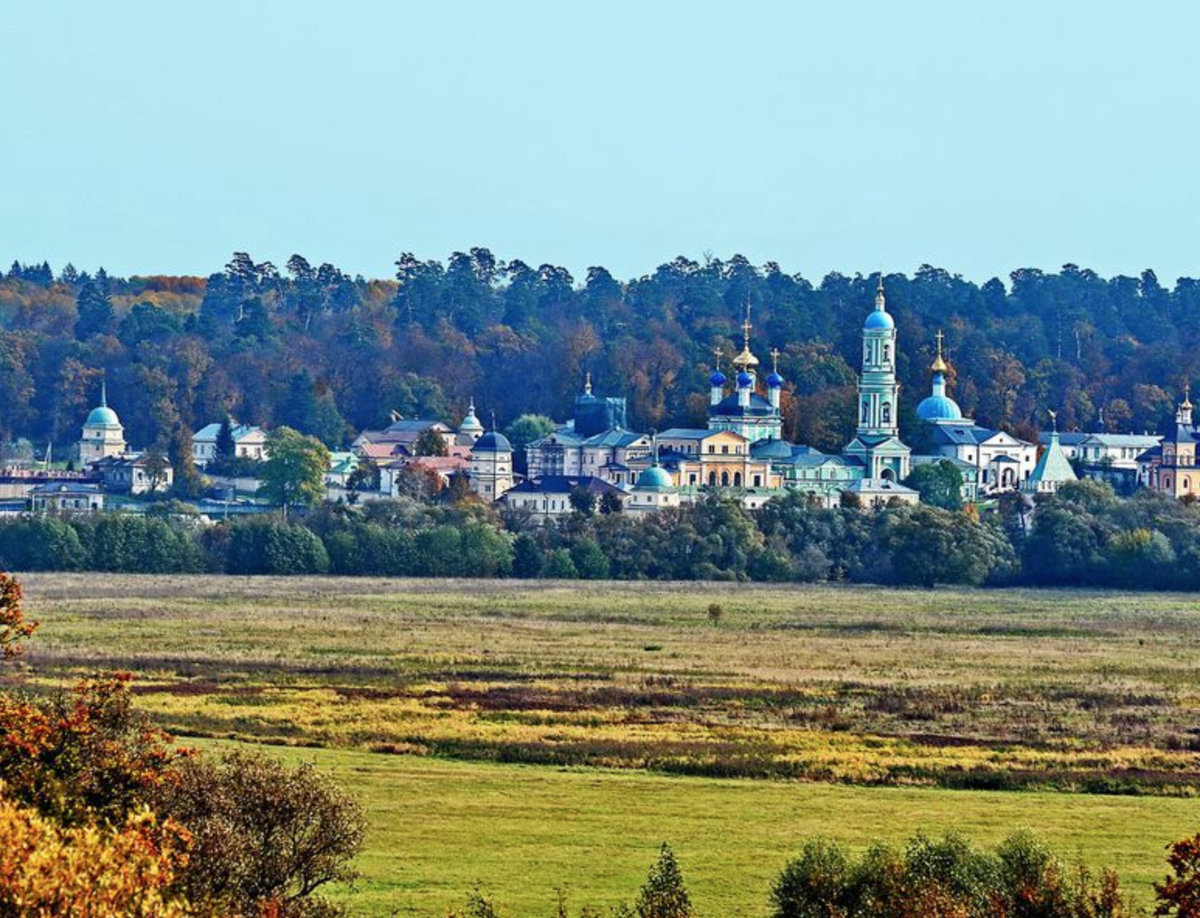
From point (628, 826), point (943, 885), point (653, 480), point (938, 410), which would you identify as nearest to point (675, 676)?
point (628, 826)

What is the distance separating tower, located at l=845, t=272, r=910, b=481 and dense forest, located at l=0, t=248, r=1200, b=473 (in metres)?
3.15

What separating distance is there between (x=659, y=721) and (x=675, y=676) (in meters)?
8.05

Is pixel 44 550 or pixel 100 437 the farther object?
pixel 100 437

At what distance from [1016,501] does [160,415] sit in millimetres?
60383

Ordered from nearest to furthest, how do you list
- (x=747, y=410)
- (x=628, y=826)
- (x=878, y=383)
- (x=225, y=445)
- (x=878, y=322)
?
(x=628, y=826), (x=747, y=410), (x=878, y=383), (x=878, y=322), (x=225, y=445)

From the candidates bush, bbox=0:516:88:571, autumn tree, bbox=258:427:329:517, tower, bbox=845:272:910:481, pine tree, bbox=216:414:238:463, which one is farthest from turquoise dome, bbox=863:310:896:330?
bush, bbox=0:516:88:571

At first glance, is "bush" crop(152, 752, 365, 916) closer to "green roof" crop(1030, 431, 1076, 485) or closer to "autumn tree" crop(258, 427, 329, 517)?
"autumn tree" crop(258, 427, 329, 517)

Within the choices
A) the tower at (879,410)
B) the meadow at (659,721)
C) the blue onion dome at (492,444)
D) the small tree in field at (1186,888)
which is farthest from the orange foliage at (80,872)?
the blue onion dome at (492,444)

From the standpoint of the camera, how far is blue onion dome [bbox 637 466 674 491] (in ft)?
380

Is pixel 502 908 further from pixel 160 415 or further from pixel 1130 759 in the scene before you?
pixel 160 415

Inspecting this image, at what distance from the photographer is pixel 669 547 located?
9412 centimetres

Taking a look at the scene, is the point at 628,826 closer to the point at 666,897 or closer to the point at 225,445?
the point at 666,897

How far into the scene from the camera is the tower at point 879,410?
12538cm

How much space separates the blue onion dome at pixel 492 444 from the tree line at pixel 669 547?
2880 cm
